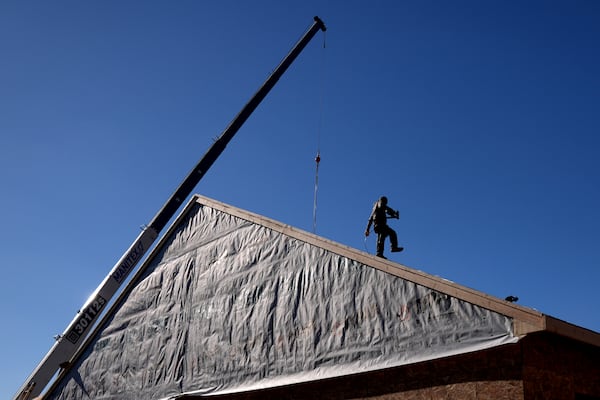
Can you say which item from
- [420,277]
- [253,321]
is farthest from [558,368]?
[253,321]

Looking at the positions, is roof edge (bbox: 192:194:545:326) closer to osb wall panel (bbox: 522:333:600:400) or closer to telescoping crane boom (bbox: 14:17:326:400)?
osb wall panel (bbox: 522:333:600:400)

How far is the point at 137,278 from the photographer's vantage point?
17.4 m

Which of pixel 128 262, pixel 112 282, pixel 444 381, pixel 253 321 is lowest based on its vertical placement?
pixel 444 381

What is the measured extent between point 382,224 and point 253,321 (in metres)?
3.71

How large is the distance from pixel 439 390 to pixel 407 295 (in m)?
1.57

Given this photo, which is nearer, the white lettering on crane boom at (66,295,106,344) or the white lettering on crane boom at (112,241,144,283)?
the white lettering on crane boom at (66,295,106,344)

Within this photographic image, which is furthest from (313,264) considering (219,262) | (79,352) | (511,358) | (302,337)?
(79,352)

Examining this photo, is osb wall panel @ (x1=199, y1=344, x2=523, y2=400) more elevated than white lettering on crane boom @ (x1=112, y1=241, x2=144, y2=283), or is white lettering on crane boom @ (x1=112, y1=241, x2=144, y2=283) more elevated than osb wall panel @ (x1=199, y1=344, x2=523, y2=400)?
white lettering on crane boom @ (x1=112, y1=241, x2=144, y2=283)

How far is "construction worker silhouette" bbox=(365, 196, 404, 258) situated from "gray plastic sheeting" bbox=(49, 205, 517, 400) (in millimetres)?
2120

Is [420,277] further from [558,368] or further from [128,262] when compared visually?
[128,262]

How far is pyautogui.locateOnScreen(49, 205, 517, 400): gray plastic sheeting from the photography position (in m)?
9.35

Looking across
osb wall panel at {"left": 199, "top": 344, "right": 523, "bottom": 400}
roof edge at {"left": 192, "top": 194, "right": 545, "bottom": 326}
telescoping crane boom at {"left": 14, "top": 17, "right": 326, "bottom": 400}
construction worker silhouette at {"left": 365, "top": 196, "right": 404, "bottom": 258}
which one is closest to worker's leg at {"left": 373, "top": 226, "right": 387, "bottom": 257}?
construction worker silhouette at {"left": 365, "top": 196, "right": 404, "bottom": 258}

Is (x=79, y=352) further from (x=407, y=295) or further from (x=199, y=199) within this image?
(x=407, y=295)

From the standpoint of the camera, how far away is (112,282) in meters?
18.6
